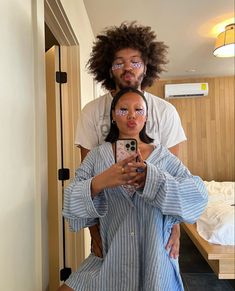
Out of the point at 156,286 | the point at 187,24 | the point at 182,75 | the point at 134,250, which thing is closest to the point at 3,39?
the point at 134,250

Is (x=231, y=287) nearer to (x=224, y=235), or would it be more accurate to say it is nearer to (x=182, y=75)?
(x=224, y=235)

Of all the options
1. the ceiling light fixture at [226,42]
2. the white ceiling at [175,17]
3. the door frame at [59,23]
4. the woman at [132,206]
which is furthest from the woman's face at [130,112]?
the ceiling light fixture at [226,42]

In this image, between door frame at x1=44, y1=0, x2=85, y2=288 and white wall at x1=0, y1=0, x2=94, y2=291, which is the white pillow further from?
white wall at x1=0, y1=0, x2=94, y2=291

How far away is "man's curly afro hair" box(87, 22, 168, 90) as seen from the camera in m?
1.07

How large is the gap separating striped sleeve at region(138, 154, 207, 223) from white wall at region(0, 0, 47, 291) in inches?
15.2

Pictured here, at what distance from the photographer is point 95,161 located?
3.02 ft

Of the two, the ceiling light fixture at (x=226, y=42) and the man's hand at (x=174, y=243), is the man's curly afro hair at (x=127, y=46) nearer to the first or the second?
the man's hand at (x=174, y=243)

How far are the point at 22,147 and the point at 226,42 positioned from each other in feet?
8.59

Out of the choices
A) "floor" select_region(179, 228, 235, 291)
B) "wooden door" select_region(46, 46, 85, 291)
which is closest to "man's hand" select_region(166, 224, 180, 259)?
"wooden door" select_region(46, 46, 85, 291)

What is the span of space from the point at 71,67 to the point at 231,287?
7.20 feet

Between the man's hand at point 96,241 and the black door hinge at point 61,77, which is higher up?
the black door hinge at point 61,77

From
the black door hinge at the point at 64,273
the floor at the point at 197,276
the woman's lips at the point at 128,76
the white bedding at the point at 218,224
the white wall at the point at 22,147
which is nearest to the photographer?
the white wall at the point at 22,147

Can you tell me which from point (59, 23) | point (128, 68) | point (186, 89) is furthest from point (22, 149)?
point (186, 89)

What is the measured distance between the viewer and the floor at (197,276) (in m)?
2.30
